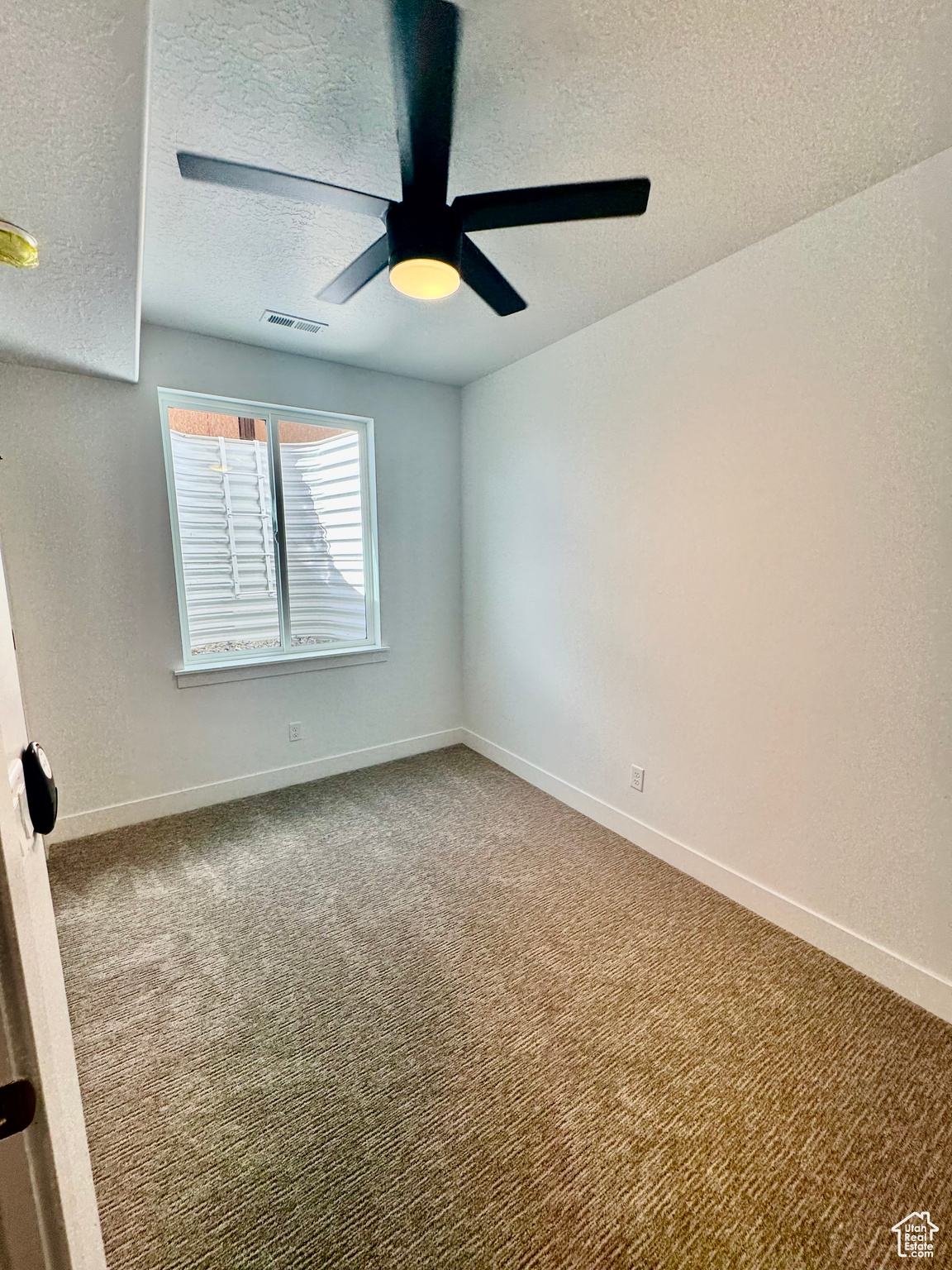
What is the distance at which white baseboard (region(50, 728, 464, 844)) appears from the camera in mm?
2590

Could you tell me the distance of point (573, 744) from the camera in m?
2.84

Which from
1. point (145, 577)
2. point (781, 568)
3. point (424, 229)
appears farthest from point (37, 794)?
point (145, 577)

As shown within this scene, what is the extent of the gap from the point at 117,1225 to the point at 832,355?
9.69 feet

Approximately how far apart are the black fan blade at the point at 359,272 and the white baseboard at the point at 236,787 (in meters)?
2.49

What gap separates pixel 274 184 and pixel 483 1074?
2308 mm

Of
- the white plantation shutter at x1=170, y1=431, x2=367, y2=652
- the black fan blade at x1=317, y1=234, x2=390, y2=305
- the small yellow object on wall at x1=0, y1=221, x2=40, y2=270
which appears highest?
the black fan blade at x1=317, y1=234, x2=390, y2=305

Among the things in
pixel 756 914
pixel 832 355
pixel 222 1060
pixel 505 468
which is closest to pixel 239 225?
pixel 505 468

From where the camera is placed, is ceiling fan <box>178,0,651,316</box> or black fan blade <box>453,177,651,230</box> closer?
ceiling fan <box>178,0,651,316</box>

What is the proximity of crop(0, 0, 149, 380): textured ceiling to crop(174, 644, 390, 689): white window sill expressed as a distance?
5.32ft

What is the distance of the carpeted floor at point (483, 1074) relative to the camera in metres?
1.10

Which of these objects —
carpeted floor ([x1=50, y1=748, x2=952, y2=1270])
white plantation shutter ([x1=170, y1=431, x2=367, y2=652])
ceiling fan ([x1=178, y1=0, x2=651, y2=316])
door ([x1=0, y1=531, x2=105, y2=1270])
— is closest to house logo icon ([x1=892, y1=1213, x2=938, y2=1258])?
carpeted floor ([x1=50, y1=748, x2=952, y2=1270])

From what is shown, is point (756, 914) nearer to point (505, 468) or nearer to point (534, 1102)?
point (534, 1102)

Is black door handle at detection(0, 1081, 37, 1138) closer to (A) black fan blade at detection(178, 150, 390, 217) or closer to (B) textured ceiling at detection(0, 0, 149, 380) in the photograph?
(B) textured ceiling at detection(0, 0, 149, 380)

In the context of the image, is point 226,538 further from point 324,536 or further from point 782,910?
point 782,910
